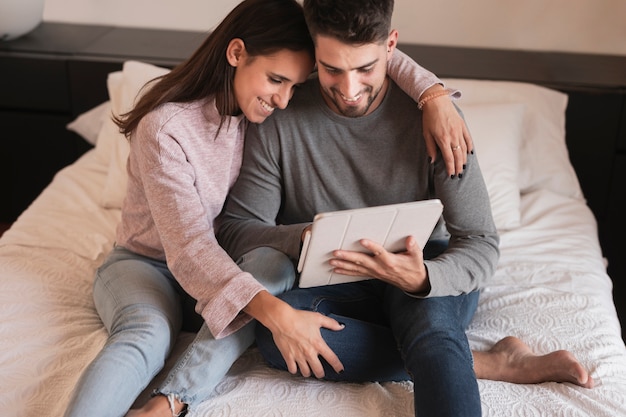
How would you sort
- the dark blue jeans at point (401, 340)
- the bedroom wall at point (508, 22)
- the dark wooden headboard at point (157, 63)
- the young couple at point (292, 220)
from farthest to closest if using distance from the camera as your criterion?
the bedroom wall at point (508, 22)
the dark wooden headboard at point (157, 63)
the young couple at point (292, 220)
the dark blue jeans at point (401, 340)

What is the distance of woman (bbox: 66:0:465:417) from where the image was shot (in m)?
1.53

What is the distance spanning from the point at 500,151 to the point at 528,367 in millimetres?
756

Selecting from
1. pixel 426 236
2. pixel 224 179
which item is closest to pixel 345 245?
pixel 426 236

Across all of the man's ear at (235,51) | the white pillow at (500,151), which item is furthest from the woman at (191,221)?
the white pillow at (500,151)

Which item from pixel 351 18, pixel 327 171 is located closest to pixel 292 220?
pixel 327 171

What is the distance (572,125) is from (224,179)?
116 centimetres

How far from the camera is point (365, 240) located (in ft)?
5.03

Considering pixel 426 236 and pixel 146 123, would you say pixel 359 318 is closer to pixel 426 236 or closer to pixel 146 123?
pixel 426 236

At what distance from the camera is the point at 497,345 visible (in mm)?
1685

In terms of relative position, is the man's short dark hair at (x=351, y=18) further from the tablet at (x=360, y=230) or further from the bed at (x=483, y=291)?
the bed at (x=483, y=291)

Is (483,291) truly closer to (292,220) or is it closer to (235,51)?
(292,220)

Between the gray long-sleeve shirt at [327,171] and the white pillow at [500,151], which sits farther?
the white pillow at [500,151]

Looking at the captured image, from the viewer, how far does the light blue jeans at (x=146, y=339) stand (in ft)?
4.83

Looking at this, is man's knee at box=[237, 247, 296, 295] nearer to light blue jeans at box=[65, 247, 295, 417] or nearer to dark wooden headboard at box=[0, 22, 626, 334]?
light blue jeans at box=[65, 247, 295, 417]
